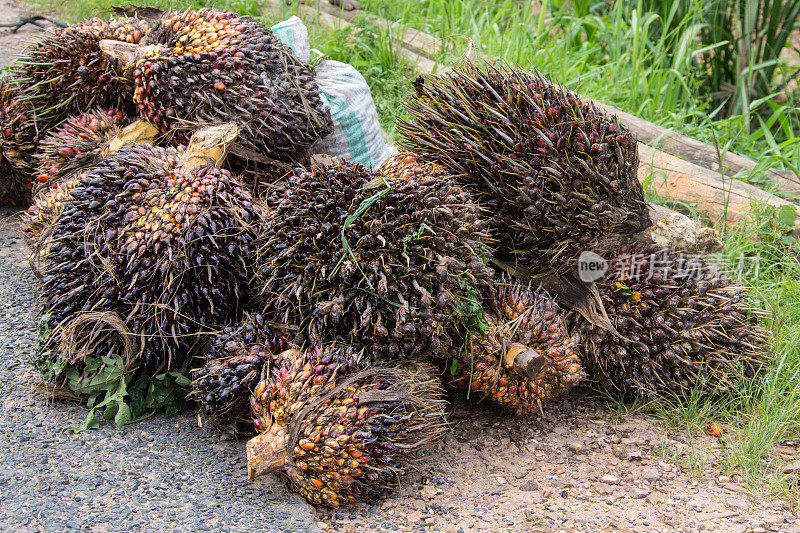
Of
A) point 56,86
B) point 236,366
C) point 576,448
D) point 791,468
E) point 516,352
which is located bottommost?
Answer: point 576,448

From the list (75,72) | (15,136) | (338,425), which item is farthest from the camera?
(15,136)

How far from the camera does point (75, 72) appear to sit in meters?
2.92

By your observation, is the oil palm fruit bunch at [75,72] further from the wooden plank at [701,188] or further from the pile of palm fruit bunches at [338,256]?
the wooden plank at [701,188]

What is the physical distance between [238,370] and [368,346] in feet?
1.39

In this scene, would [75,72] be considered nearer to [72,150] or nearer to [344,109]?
A: [72,150]

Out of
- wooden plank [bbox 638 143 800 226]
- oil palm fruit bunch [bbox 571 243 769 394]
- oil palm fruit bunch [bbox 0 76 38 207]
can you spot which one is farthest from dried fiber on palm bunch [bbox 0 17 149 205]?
wooden plank [bbox 638 143 800 226]

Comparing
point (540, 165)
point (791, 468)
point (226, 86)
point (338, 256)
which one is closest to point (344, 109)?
point (226, 86)

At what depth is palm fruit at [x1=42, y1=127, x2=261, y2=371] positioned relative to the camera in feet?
7.40

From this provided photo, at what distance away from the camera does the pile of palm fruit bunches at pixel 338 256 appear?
2100 mm

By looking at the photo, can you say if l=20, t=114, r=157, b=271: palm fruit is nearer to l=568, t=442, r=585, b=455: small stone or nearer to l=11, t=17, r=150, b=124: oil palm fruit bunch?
l=11, t=17, r=150, b=124: oil palm fruit bunch

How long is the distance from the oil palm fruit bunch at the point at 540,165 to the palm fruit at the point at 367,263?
1.18 ft

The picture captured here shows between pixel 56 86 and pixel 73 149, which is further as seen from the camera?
pixel 56 86

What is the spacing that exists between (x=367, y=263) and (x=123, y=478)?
99 centimetres

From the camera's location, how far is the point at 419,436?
82.7 inches
